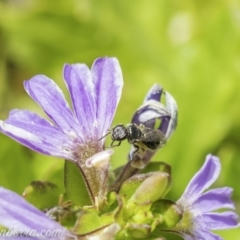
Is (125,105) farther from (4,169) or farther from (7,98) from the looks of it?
(4,169)

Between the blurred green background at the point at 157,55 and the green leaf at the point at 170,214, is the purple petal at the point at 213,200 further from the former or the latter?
the blurred green background at the point at 157,55

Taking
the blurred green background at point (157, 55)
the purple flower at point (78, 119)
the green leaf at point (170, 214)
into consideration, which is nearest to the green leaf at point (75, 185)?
the purple flower at point (78, 119)

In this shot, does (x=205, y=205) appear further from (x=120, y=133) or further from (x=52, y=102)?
(x=52, y=102)

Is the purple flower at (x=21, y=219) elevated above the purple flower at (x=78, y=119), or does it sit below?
below

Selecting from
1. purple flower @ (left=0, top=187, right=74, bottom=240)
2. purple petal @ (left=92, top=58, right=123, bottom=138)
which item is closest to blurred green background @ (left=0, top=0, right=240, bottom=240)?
purple petal @ (left=92, top=58, right=123, bottom=138)

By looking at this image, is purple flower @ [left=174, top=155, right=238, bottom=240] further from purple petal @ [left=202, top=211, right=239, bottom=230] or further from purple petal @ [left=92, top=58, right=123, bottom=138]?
purple petal @ [left=92, top=58, right=123, bottom=138]

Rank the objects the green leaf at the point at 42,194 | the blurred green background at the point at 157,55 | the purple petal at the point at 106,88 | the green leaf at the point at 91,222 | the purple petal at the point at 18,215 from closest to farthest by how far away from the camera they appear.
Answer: the purple petal at the point at 18,215
the green leaf at the point at 91,222
the purple petal at the point at 106,88
the green leaf at the point at 42,194
the blurred green background at the point at 157,55
